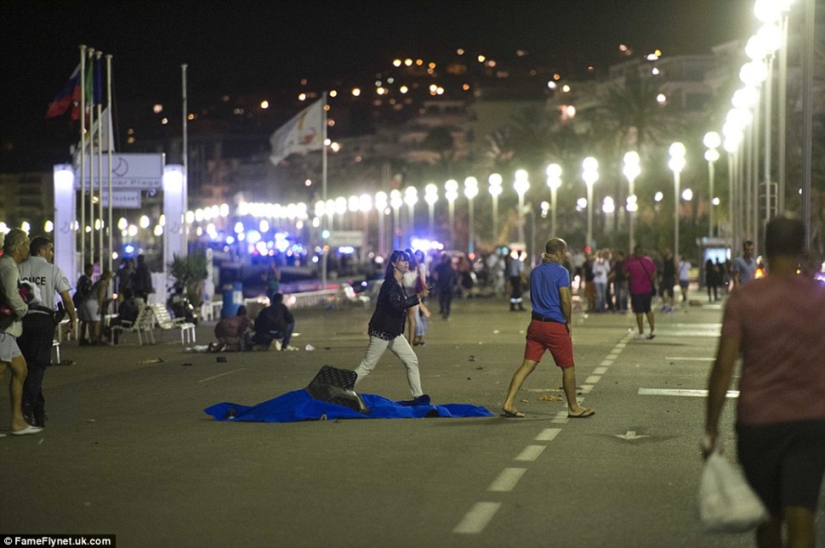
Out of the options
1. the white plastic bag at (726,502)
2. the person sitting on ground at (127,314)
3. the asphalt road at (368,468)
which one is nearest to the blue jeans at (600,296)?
the person sitting on ground at (127,314)

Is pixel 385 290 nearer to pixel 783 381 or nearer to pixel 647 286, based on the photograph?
pixel 783 381

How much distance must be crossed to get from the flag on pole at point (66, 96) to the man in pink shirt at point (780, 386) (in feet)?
107

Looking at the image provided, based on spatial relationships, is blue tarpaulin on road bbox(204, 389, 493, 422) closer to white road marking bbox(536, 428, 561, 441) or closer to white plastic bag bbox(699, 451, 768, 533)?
white road marking bbox(536, 428, 561, 441)

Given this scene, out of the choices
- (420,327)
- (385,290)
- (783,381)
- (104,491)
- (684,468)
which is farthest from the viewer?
(420,327)

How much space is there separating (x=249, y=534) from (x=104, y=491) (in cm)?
190

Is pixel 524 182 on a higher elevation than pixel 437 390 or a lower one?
higher

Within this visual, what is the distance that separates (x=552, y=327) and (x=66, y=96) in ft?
85.3

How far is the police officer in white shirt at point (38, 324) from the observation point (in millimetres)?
13312

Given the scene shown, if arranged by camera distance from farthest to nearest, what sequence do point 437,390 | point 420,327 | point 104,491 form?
1. point 420,327
2. point 437,390
3. point 104,491

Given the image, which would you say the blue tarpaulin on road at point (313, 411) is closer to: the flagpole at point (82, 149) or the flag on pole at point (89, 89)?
the flagpole at point (82, 149)

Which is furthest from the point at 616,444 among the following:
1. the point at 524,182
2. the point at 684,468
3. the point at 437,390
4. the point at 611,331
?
A: the point at 524,182

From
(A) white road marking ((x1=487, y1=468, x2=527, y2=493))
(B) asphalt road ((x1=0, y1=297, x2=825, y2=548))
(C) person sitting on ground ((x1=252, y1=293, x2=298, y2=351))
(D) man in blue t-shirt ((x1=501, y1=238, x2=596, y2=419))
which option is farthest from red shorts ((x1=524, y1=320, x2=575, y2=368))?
(C) person sitting on ground ((x1=252, y1=293, x2=298, y2=351))

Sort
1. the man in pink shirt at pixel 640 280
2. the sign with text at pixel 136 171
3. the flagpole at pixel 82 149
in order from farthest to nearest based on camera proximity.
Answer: the sign with text at pixel 136 171 → the flagpole at pixel 82 149 → the man in pink shirt at pixel 640 280

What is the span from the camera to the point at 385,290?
15.7 metres
